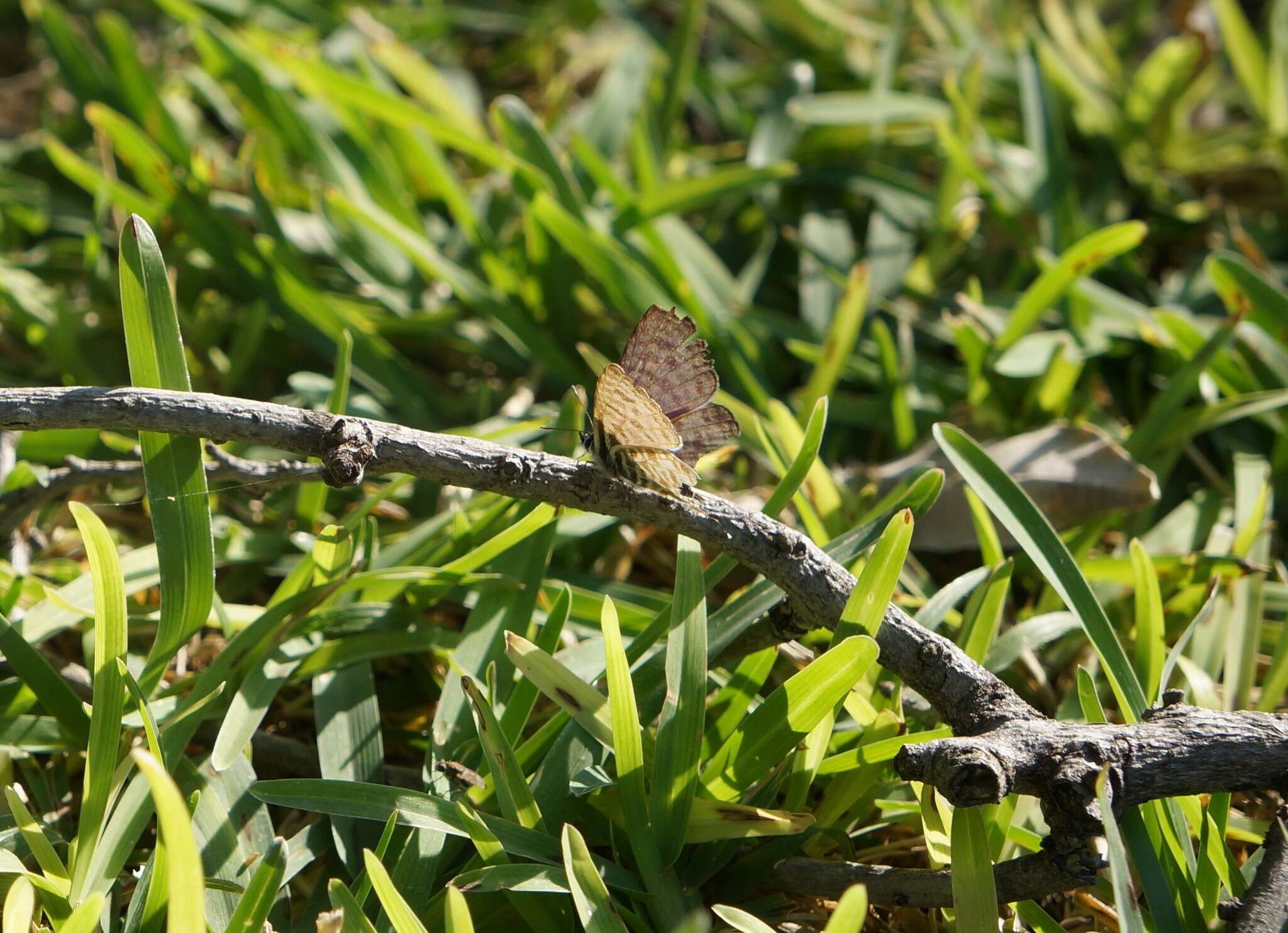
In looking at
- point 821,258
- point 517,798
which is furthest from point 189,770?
point 821,258

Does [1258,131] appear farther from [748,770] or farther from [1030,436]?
[748,770]

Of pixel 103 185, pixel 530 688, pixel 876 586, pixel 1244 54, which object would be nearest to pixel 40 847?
pixel 530 688

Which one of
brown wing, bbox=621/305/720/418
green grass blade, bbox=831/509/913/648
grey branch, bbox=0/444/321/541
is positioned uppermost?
brown wing, bbox=621/305/720/418

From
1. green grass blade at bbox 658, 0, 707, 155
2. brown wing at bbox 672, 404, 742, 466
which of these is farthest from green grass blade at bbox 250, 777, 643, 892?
green grass blade at bbox 658, 0, 707, 155

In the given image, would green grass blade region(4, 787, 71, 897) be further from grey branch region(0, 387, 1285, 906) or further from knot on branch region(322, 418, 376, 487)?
knot on branch region(322, 418, 376, 487)

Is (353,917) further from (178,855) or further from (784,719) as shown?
(784,719)

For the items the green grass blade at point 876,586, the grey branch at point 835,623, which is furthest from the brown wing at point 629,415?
the green grass blade at point 876,586
